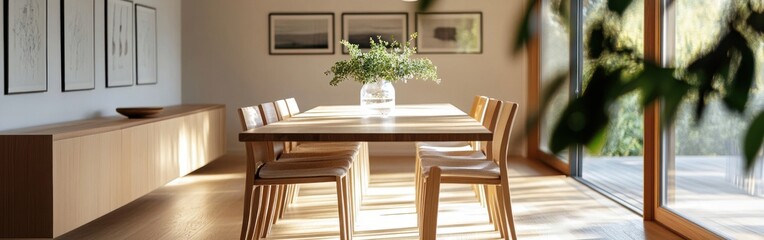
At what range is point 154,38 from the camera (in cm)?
820

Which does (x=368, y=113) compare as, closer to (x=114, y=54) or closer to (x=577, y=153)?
(x=114, y=54)

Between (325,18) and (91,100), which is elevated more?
(325,18)

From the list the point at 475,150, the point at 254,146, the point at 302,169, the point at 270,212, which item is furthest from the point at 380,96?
the point at 254,146

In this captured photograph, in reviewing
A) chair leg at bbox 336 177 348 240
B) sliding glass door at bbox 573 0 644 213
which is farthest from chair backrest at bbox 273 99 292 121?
sliding glass door at bbox 573 0 644 213

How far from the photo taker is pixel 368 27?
31.0ft

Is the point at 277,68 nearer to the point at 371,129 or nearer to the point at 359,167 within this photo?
the point at 359,167

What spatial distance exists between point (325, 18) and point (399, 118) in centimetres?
439

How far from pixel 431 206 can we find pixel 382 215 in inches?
55.9

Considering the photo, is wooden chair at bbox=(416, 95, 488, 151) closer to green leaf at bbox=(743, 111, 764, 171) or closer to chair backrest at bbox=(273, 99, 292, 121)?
chair backrest at bbox=(273, 99, 292, 121)

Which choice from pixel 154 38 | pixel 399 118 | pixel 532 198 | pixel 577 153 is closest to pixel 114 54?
pixel 154 38

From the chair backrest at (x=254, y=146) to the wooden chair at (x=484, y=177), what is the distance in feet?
2.68

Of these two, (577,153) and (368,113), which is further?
(368,113)

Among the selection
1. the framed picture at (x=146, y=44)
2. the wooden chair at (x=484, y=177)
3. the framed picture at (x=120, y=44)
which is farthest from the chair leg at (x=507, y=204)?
the framed picture at (x=146, y=44)

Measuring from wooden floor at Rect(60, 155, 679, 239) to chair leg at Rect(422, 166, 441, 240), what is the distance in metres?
0.70
